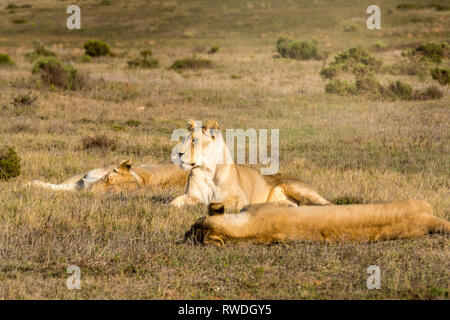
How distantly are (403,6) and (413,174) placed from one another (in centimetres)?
7302

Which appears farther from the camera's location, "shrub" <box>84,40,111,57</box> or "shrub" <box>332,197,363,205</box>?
"shrub" <box>84,40,111,57</box>

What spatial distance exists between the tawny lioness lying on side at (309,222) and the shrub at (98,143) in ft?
27.5

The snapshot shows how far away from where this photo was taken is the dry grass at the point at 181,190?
17.1 ft

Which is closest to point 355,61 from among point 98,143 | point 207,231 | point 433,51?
point 433,51

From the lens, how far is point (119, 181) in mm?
9766

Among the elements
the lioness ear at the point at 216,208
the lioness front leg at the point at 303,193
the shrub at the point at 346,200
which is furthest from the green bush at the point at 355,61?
the lioness ear at the point at 216,208

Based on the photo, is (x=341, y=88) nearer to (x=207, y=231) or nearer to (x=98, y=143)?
(x=98, y=143)

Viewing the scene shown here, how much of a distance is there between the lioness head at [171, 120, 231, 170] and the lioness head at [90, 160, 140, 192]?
1.75 metres

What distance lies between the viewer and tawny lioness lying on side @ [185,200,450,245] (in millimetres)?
5430

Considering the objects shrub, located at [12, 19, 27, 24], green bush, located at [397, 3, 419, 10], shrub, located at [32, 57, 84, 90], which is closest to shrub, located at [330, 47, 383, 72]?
shrub, located at [32, 57, 84, 90]

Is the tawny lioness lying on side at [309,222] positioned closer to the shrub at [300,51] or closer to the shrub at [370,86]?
the shrub at [370,86]

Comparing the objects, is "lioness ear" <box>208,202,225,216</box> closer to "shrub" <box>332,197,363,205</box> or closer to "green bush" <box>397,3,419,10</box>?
"shrub" <box>332,197,363,205</box>

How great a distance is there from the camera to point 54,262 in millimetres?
5695
